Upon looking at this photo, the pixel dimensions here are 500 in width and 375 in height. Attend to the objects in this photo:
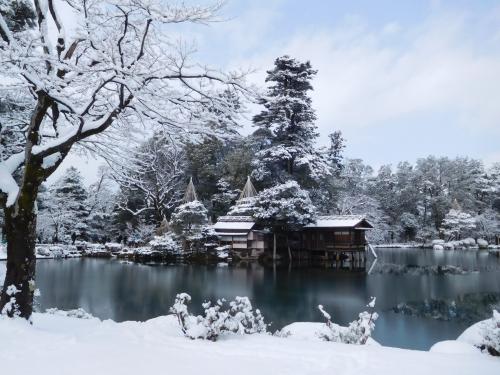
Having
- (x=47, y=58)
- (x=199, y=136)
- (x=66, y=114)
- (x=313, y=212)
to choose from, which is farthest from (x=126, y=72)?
(x=313, y=212)

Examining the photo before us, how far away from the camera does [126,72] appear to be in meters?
4.71

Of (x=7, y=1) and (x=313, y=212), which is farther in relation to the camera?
(x=313, y=212)

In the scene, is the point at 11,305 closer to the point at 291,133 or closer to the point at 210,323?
the point at 210,323

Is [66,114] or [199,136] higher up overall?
[66,114]

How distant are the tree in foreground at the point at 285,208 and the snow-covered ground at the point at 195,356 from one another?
68.1 feet

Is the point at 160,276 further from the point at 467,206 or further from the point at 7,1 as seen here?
the point at 467,206

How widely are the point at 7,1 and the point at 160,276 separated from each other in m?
13.6

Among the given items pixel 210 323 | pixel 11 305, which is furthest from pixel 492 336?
pixel 11 305

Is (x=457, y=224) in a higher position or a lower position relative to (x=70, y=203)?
lower

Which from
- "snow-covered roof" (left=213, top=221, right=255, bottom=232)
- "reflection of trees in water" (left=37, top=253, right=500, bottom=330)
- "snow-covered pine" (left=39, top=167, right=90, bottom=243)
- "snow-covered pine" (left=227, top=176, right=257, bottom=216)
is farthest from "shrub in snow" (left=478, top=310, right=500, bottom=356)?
"snow-covered pine" (left=39, top=167, right=90, bottom=243)

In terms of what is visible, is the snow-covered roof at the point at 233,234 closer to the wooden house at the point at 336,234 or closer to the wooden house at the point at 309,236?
the wooden house at the point at 309,236

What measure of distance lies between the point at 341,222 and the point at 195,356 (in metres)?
23.5

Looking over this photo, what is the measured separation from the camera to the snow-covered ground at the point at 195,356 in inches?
147

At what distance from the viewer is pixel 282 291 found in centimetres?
1501
